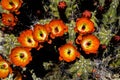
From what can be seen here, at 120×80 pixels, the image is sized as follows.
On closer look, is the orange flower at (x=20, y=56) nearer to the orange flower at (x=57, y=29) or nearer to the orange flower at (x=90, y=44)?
the orange flower at (x=57, y=29)

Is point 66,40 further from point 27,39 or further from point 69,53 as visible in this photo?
point 27,39

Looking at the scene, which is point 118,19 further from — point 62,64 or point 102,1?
point 62,64

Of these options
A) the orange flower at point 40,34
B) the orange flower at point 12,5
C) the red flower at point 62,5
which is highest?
the orange flower at point 12,5

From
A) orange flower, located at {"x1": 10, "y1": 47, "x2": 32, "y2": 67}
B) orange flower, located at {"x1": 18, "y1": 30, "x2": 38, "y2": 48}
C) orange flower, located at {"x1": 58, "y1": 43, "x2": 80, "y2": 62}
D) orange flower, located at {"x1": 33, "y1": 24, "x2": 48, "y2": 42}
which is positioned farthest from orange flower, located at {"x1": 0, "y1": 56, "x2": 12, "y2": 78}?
orange flower, located at {"x1": 58, "y1": 43, "x2": 80, "y2": 62}

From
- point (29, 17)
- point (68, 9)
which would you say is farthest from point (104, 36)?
point (29, 17)

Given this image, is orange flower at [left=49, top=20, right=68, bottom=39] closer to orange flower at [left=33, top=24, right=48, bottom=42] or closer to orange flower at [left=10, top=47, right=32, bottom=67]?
orange flower at [left=33, top=24, right=48, bottom=42]

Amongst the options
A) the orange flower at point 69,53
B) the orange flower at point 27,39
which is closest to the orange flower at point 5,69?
the orange flower at point 27,39

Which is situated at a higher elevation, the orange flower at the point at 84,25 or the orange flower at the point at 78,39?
the orange flower at the point at 84,25
